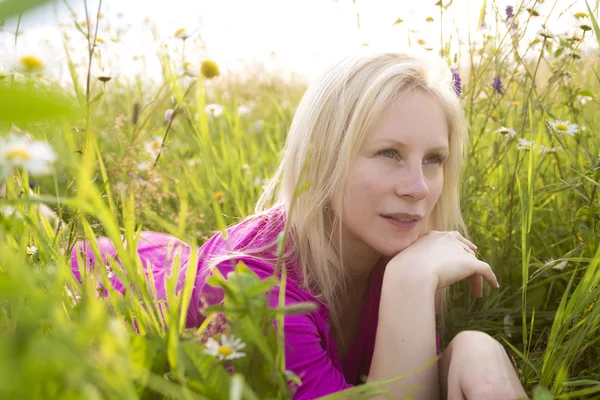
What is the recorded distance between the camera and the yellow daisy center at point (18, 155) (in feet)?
2.22

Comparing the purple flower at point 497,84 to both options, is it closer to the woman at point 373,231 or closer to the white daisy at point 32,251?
→ the woman at point 373,231

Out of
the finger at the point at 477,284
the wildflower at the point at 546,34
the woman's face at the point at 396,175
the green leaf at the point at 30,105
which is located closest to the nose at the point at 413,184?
the woman's face at the point at 396,175

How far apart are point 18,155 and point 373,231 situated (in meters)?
0.83

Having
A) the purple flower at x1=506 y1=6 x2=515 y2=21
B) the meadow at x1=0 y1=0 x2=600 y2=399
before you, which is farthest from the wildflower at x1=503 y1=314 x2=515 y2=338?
the purple flower at x1=506 y1=6 x2=515 y2=21

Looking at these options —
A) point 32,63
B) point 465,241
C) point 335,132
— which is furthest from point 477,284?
point 32,63

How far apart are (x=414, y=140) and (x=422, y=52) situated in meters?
0.34

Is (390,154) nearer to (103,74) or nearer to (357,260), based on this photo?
(357,260)

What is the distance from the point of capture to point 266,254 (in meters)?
1.39

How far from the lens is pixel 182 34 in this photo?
118 cm

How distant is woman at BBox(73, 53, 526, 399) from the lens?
1.17m

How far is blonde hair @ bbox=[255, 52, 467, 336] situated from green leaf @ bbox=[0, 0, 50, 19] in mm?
1068

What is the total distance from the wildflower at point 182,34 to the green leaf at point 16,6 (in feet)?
2.97

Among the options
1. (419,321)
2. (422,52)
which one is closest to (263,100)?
(422,52)

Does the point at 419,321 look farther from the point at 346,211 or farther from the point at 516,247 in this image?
the point at 516,247
